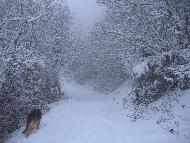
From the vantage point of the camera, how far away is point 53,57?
32500 mm

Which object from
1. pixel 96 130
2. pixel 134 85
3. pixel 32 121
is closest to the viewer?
pixel 96 130

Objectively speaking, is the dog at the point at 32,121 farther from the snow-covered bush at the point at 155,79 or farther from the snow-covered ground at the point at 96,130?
the snow-covered bush at the point at 155,79

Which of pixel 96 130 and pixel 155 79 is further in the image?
pixel 155 79

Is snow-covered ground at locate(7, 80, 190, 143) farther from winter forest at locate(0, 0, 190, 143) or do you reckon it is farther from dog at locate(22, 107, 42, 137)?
dog at locate(22, 107, 42, 137)

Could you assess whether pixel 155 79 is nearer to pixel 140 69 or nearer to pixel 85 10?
pixel 140 69

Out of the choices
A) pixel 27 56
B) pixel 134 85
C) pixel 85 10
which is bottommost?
pixel 27 56

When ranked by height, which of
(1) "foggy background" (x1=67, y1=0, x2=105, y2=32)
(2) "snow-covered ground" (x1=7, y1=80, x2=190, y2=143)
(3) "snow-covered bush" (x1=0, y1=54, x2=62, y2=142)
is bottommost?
(2) "snow-covered ground" (x1=7, y1=80, x2=190, y2=143)

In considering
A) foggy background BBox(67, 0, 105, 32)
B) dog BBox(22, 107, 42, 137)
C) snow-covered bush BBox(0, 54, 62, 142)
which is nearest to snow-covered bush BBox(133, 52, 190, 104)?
dog BBox(22, 107, 42, 137)

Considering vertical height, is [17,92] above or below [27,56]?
below

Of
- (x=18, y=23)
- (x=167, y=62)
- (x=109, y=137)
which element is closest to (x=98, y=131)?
(x=109, y=137)

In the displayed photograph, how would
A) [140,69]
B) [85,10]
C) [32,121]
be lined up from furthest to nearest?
1. [85,10]
2. [140,69]
3. [32,121]

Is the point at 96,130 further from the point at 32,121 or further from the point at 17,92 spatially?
the point at 17,92

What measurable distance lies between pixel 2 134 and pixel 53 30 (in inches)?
580

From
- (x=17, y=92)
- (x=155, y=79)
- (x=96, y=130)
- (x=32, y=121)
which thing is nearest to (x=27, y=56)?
(x=17, y=92)
